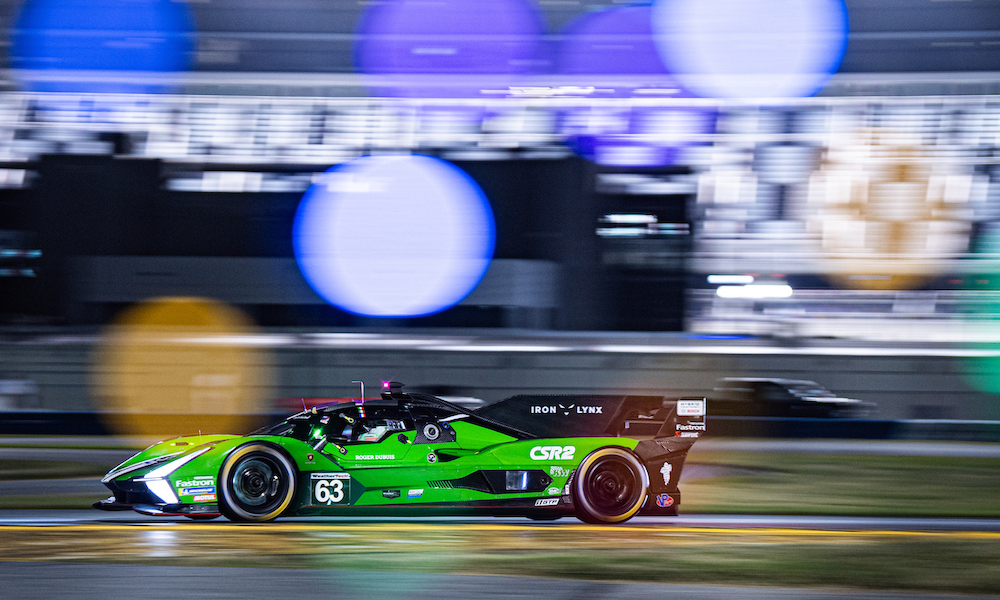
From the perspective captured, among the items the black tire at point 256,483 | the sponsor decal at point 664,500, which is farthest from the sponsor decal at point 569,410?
the black tire at point 256,483

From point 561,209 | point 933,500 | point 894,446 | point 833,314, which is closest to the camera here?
point 933,500

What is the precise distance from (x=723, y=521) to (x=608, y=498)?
3.63 feet

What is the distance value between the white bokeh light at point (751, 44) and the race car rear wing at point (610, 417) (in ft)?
76.9

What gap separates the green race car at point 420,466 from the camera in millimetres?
7570

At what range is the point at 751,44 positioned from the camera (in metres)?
36.7

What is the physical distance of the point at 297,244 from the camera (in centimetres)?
2983

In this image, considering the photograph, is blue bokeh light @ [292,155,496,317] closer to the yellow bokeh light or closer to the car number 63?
the yellow bokeh light

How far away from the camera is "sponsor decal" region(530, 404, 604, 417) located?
8234 millimetres

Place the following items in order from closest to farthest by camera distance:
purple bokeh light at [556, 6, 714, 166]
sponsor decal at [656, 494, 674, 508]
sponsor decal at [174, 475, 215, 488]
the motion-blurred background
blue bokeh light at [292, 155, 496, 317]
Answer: sponsor decal at [174, 475, 215, 488], sponsor decal at [656, 494, 674, 508], the motion-blurred background, blue bokeh light at [292, 155, 496, 317], purple bokeh light at [556, 6, 714, 166]

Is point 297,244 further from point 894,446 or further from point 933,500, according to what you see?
point 933,500

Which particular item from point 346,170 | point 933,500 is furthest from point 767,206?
point 933,500

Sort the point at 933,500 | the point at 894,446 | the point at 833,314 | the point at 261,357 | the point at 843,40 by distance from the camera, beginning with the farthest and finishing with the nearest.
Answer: the point at 843,40 → the point at 833,314 → the point at 261,357 → the point at 894,446 → the point at 933,500

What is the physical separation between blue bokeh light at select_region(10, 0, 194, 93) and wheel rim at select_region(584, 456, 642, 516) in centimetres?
2717

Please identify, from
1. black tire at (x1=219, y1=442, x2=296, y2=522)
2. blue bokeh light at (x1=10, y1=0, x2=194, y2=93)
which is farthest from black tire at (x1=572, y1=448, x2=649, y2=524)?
blue bokeh light at (x1=10, y1=0, x2=194, y2=93)
